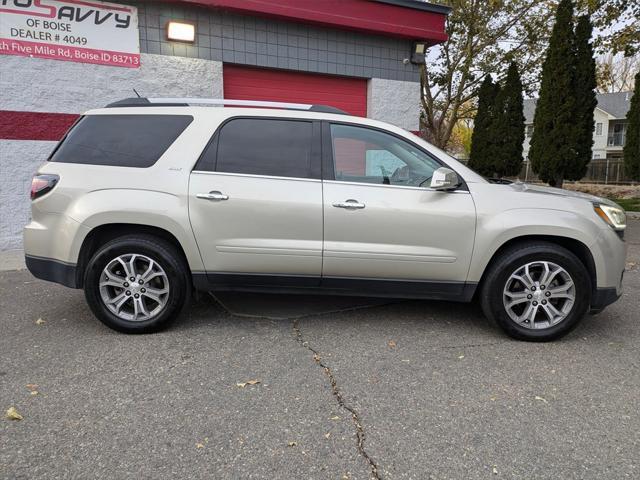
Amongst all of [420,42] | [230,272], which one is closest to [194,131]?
[230,272]

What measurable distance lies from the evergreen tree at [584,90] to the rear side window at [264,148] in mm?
11069

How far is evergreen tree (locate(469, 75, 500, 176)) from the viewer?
1691 cm

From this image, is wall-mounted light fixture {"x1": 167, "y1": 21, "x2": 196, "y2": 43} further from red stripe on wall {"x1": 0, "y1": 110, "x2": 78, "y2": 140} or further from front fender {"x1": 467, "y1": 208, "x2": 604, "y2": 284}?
front fender {"x1": 467, "y1": 208, "x2": 604, "y2": 284}

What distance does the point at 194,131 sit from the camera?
151 inches

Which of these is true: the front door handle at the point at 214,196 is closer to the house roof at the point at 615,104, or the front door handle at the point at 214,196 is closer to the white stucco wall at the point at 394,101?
the white stucco wall at the point at 394,101

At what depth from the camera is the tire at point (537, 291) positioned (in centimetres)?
365

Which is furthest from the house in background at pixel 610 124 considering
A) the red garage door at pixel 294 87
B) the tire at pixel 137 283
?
the tire at pixel 137 283

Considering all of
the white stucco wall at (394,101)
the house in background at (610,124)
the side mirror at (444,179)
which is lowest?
the side mirror at (444,179)

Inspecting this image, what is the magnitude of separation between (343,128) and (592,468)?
2.91 meters

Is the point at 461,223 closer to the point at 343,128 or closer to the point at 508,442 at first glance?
the point at 343,128

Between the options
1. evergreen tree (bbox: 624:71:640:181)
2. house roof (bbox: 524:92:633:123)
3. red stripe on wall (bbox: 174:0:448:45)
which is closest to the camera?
red stripe on wall (bbox: 174:0:448:45)

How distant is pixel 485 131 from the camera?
17172 mm

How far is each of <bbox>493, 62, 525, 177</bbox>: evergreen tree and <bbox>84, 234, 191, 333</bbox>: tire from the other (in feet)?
50.0

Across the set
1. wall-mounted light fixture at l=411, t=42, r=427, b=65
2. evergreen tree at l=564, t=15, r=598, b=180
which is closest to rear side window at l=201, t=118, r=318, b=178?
wall-mounted light fixture at l=411, t=42, r=427, b=65
